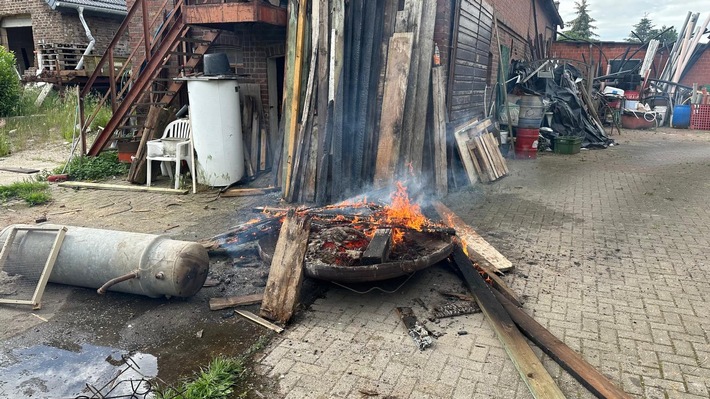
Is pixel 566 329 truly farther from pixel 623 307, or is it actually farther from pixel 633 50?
pixel 633 50

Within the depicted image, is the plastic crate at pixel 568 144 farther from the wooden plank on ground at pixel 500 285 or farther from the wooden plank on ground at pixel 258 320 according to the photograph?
the wooden plank on ground at pixel 258 320

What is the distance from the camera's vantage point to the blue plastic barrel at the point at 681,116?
57.8ft

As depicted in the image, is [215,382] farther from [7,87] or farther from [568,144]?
[7,87]

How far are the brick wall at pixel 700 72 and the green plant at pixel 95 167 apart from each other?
23431 mm

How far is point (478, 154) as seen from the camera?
29.2ft

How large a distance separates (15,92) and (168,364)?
15970mm

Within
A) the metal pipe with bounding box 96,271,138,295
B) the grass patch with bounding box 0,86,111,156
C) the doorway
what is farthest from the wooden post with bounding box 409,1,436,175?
the doorway

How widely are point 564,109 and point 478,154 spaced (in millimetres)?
5914

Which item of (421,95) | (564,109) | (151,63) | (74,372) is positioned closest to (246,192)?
(151,63)

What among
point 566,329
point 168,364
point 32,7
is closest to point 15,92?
point 32,7

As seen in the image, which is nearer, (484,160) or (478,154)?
(484,160)

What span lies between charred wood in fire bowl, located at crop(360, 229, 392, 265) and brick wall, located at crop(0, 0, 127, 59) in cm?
1804

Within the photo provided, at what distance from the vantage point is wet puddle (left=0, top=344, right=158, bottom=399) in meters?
3.01

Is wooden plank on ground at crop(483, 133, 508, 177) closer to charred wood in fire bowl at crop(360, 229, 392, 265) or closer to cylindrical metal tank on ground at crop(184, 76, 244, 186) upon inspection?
cylindrical metal tank on ground at crop(184, 76, 244, 186)
